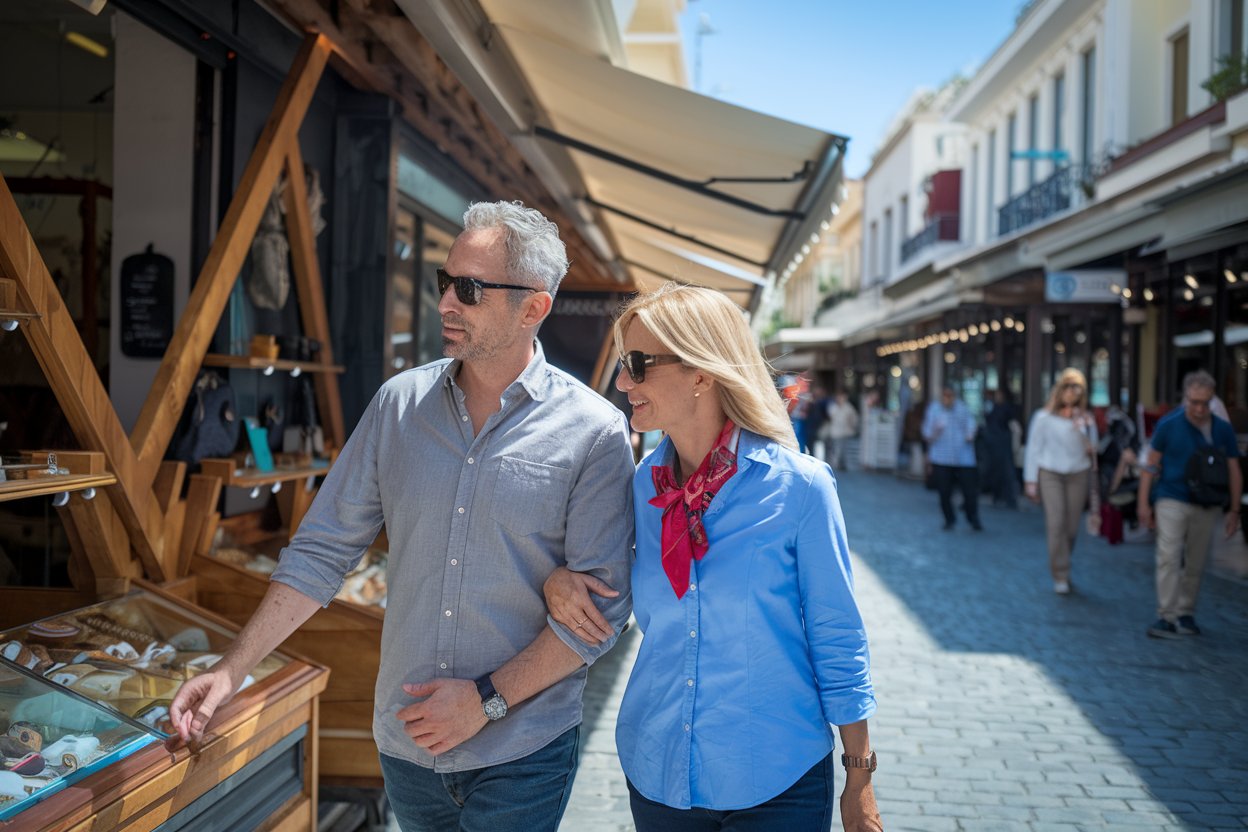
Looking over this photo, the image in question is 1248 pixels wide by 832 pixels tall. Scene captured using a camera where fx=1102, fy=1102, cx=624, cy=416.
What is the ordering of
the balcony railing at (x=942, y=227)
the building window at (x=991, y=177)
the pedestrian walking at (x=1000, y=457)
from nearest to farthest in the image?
the pedestrian walking at (x=1000, y=457) < the building window at (x=991, y=177) < the balcony railing at (x=942, y=227)

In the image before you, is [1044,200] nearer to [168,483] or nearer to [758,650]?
[168,483]

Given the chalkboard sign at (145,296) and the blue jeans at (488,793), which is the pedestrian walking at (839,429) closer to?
the chalkboard sign at (145,296)

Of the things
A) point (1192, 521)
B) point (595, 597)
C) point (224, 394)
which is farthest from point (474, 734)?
point (1192, 521)

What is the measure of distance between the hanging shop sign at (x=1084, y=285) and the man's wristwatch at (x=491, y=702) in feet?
43.4

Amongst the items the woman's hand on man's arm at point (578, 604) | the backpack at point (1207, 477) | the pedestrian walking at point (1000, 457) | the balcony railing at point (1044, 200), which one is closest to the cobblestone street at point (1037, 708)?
→ the backpack at point (1207, 477)

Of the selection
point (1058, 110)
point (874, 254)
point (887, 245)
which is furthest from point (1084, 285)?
point (874, 254)

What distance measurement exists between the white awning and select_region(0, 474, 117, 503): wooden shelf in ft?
6.39

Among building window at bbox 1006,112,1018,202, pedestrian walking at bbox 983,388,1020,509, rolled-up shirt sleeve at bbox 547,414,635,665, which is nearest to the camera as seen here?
rolled-up shirt sleeve at bbox 547,414,635,665

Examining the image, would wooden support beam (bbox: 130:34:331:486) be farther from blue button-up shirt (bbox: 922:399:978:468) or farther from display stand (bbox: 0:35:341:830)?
blue button-up shirt (bbox: 922:399:978:468)

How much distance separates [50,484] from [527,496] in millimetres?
1749

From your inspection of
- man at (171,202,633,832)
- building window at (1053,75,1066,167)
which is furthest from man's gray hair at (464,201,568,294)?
building window at (1053,75,1066,167)

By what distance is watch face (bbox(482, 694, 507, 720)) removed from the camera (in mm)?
2189

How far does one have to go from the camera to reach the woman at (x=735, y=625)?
2184 millimetres

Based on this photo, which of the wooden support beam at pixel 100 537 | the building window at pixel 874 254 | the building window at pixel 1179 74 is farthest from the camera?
the building window at pixel 874 254
